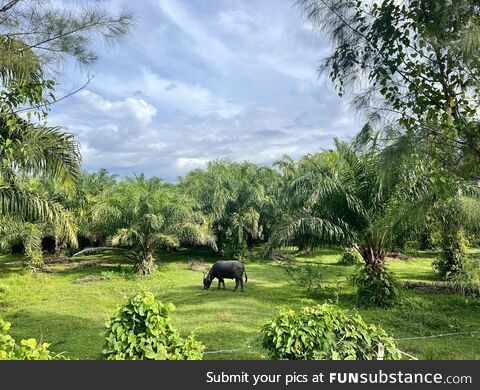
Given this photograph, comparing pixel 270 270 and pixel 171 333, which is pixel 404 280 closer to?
pixel 270 270

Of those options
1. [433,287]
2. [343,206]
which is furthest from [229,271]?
[433,287]

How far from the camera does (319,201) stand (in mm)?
10320

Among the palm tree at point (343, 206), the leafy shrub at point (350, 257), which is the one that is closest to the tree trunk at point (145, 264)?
the palm tree at point (343, 206)

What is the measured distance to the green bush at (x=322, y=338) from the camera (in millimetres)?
3959

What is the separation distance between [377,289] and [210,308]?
4.25 metres

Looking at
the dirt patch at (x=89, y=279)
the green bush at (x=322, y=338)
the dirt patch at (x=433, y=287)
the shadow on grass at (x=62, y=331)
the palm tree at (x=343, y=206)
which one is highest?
the palm tree at (x=343, y=206)

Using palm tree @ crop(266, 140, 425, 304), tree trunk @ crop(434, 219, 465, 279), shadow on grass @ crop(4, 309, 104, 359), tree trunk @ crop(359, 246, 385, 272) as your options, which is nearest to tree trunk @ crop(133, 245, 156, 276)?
shadow on grass @ crop(4, 309, 104, 359)

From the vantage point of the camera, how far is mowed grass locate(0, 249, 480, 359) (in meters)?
6.79

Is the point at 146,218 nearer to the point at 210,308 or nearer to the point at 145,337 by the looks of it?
the point at 210,308

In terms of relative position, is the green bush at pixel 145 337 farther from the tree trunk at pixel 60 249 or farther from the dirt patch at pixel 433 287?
the tree trunk at pixel 60 249

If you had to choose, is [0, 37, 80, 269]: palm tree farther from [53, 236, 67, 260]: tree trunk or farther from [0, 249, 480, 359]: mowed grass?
[53, 236, 67, 260]: tree trunk
